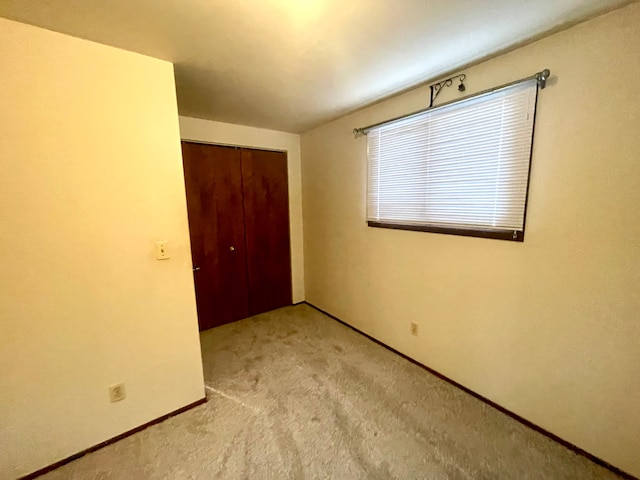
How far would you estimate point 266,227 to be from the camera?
10.7 feet

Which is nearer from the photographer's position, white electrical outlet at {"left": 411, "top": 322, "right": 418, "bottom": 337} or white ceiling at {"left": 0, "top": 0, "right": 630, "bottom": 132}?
white ceiling at {"left": 0, "top": 0, "right": 630, "bottom": 132}

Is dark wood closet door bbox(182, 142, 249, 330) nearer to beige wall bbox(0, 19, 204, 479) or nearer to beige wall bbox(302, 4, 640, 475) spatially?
beige wall bbox(0, 19, 204, 479)

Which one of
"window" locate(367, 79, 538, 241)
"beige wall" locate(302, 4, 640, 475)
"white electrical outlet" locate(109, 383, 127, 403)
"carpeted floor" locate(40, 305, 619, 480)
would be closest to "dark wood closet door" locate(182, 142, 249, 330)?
"carpeted floor" locate(40, 305, 619, 480)

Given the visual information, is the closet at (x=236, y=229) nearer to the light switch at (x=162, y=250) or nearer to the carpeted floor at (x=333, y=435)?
the carpeted floor at (x=333, y=435)

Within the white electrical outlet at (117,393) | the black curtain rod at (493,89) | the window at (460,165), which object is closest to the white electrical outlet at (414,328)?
the window at (460,165)

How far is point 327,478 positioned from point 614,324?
1.63 meters

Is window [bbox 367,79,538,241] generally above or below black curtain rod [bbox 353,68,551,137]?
below

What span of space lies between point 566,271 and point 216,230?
2.92 meters

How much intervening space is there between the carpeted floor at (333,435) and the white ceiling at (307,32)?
7.05 feet

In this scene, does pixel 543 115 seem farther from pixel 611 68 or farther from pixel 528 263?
pixel 528 263

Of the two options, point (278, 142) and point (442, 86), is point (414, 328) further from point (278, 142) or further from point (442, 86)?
point (278, 142)

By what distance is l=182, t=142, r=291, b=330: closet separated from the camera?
2771 millimetres

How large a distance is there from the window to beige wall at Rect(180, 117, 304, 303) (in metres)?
1.25

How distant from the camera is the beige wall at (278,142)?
2670 mm
